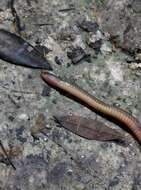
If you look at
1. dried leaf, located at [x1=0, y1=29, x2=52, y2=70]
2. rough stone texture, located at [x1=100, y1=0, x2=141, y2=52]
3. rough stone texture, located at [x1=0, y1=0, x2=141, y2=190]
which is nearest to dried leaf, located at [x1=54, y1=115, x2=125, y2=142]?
rough stone texture, located at [x1=0, y1=0, x2=141, y2=190]

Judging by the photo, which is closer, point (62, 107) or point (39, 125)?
point (39, 125)

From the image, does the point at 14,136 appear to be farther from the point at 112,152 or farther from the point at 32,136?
the point at 112,152

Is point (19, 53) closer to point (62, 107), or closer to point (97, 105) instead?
point (62, 107)

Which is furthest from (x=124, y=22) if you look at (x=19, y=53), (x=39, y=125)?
(x=39, y=125)

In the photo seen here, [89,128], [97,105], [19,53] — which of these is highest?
[19,53]

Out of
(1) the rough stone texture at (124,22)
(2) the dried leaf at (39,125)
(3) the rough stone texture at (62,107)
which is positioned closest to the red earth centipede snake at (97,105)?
(3) the rough stone texture at (62,107)

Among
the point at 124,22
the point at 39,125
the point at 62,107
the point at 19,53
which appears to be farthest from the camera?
the point at 124,22
